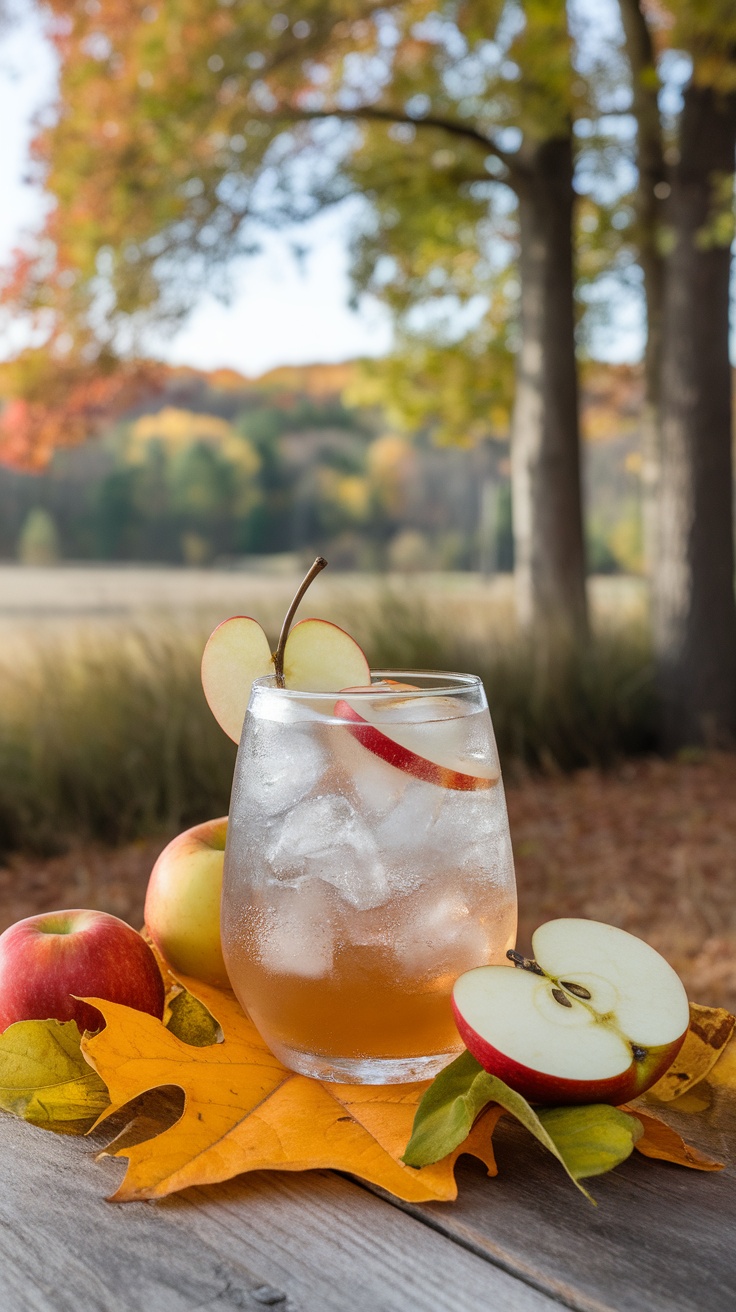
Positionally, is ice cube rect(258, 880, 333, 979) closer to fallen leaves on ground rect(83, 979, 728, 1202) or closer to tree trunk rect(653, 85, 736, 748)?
fallen leaves on ground rect(83, 979, 728, 1202)

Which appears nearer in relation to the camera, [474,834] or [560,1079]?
[560,1079]

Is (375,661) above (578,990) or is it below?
below

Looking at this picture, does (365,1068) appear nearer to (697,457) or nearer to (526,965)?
(526,965)

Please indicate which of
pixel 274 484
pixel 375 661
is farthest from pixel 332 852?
pixel 274 484

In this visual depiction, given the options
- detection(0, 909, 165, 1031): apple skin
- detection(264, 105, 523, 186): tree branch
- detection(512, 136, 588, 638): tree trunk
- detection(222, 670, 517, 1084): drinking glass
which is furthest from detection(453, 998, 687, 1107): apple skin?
detection(264, 105, 523, 186): tree branch

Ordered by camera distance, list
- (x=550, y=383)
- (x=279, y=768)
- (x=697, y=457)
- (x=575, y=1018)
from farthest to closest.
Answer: (x=550, y=383) < (x=697, y=457) < (x=279, y=768) < (x=575, y=1018)

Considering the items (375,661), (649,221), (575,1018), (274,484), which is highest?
(649,221)

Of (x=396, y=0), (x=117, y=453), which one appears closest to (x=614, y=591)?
(x=396, y=0)

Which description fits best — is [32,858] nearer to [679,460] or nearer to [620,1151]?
[679,460]
